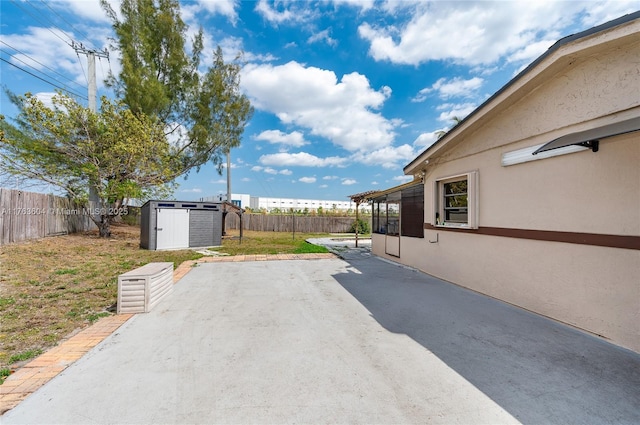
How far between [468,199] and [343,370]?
4.42 metres

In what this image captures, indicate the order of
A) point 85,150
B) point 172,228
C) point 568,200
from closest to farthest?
point 568,200
point 172,228
point 85,150

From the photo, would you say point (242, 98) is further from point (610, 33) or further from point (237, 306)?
point (610, 33)

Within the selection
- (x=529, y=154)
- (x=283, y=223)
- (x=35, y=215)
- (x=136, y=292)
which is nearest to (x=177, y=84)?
(x=35, y=215)

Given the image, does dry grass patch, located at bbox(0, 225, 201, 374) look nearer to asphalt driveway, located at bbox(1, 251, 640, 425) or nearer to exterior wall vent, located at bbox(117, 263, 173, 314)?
exterior wall vent, located at bbox(117, 263, 173, 314)

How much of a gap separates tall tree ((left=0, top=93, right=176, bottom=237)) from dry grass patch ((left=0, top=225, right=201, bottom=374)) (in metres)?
3.88

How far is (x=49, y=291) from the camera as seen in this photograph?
5297mm

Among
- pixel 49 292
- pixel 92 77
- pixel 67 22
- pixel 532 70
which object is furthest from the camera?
pixel 92 77

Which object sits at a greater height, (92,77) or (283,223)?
(92,77)

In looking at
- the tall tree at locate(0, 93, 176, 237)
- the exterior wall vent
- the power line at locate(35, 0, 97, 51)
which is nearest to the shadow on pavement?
the exterior wall vent

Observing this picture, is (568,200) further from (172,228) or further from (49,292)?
(172,228)

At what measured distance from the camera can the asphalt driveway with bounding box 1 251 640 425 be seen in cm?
204

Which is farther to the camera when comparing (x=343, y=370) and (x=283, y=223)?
(x=283, y=223)

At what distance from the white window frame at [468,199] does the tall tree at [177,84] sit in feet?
50.4

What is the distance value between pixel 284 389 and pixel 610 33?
5.16 m
